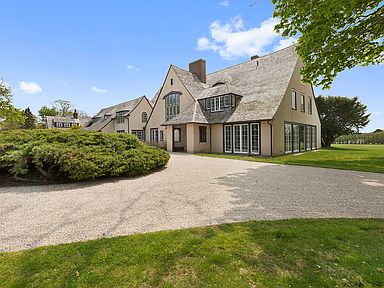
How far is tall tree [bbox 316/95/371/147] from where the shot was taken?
29.2 metres

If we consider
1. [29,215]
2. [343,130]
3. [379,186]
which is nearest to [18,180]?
[29,215]

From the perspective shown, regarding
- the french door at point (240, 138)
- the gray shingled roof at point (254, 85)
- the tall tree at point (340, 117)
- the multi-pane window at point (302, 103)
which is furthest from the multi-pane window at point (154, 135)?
the tall tree at point (340, 117)

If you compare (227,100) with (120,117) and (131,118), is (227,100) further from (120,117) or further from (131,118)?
(120,117)

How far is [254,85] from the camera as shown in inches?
798

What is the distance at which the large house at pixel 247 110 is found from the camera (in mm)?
16969

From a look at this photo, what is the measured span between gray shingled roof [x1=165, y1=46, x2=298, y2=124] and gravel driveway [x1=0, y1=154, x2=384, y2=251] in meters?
9.67

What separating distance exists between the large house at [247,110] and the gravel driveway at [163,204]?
9.20 m

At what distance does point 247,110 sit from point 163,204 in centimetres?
1438

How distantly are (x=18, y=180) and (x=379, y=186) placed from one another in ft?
41.1

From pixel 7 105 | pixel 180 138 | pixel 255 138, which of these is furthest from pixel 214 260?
Result: pixel 7 105

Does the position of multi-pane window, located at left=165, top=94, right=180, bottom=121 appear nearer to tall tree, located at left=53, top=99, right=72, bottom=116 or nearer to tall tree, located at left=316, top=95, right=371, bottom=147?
tall tree, located at left=316, top=95, right=371, bottom=147

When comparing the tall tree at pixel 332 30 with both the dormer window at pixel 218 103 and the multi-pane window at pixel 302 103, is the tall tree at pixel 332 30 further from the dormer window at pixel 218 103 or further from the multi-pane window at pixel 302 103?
the multi-pane window at pixel 302 103

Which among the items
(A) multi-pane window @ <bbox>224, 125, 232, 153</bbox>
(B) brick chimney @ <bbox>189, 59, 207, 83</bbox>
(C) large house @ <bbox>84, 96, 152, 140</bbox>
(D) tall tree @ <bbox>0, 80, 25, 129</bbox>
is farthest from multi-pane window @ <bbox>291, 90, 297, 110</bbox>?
(D) tall tree @ <bbox>0, 80, 25, 129</bbox>

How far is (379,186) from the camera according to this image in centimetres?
688
